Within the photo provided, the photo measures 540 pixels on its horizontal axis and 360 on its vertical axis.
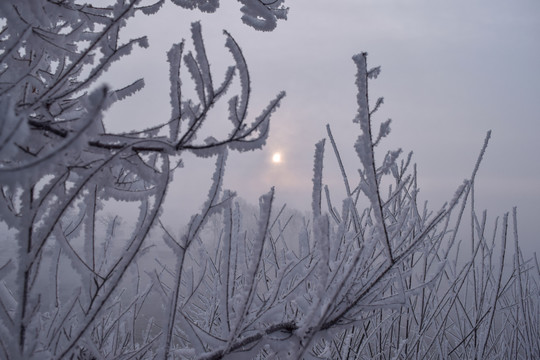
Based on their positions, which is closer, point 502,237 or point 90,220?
point 90,220

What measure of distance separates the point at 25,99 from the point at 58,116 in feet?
0.47

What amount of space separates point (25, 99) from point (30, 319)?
83cm

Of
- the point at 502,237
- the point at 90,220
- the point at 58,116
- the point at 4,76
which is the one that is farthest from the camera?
the point at 502,237

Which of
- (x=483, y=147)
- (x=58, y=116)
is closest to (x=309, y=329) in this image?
(x=58, y=116)

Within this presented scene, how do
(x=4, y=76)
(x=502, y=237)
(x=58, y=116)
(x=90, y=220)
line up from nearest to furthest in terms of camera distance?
(x=90, y=220) → (x=58, y=116) → (x=4, y=76) → (x=502, y=237)

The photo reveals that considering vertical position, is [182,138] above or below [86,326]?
above

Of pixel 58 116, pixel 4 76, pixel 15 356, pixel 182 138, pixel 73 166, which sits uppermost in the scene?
pixel 4 76

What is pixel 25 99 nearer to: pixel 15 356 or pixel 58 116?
pixel 58 116

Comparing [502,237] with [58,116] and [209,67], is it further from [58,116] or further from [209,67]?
[58,116]

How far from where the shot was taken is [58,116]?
1254 millimetres

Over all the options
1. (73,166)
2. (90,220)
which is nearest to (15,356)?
(90,220)

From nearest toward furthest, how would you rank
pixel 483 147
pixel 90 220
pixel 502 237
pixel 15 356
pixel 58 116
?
pixel 15 356 → pixel 90 220 → pixel 58 116 → pixel 483 147 → pixel 502 237

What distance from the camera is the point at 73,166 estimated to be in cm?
94

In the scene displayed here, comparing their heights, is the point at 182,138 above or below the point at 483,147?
below
